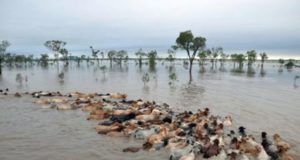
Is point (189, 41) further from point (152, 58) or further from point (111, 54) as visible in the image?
point (111, 54)

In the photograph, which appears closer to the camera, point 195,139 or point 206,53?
point 195,139

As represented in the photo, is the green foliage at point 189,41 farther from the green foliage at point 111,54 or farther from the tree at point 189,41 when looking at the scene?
the green foliage at point 111,54

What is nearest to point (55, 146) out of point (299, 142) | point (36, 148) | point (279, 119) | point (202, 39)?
point (36, 148)

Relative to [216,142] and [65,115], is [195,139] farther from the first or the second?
[65,115]

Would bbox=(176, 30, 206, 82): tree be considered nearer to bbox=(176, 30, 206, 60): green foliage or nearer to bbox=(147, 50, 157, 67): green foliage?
bbox=(176, 30, 206, 60): green foliage

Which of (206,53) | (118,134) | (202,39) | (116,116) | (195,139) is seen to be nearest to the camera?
(195,139)

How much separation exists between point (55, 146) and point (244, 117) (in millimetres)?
10458

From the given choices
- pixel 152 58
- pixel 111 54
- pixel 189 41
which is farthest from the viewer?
pixel 111 54

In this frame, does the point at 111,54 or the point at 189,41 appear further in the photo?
the point at 111,54

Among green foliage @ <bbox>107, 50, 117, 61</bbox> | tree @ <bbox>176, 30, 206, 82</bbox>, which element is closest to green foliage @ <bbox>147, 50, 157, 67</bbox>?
green foliage @ <bbox>107, 50, 117, 61</bbox>

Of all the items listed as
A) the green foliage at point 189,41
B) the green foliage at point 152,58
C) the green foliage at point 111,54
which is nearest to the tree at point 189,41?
the green foliage at point 189,41

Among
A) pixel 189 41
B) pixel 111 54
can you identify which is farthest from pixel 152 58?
pixel 189 41

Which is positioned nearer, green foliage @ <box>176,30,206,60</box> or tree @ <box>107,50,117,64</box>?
green foliage @ <box>176,30,206,60</box>

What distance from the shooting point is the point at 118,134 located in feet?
40.7
